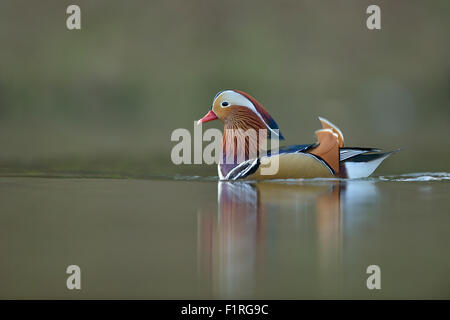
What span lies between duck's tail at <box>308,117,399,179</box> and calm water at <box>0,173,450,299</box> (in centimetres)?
52

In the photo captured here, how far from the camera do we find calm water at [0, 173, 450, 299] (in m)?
3.07

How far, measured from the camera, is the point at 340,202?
201 inches

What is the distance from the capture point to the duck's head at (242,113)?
22.0ft

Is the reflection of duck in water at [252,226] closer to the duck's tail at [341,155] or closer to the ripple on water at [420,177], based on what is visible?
the duck's tail at [341,155]

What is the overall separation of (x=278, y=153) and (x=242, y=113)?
0.61 meters

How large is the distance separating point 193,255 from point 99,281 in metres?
0.62


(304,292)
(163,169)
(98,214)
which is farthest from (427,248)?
(163,169)

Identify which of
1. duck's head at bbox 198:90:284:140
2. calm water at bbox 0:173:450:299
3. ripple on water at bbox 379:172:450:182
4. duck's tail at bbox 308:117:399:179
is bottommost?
calm water at bbox 0:173:450:299

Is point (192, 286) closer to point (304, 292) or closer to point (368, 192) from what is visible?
point (304, 292)

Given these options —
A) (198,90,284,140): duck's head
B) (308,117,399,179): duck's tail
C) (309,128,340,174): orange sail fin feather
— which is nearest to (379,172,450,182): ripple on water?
(308,117,399,179): duck's tail

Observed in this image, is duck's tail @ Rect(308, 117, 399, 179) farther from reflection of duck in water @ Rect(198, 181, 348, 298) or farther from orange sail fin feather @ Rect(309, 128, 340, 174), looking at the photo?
reflection of duck in water @ Rect(198, 181, 348, 298)

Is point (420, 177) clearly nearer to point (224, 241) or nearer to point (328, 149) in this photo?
point (328, 149)

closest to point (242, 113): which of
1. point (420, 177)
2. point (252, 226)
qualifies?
point (420, 177)

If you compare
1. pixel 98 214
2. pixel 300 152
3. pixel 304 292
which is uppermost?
pixel 300 152
